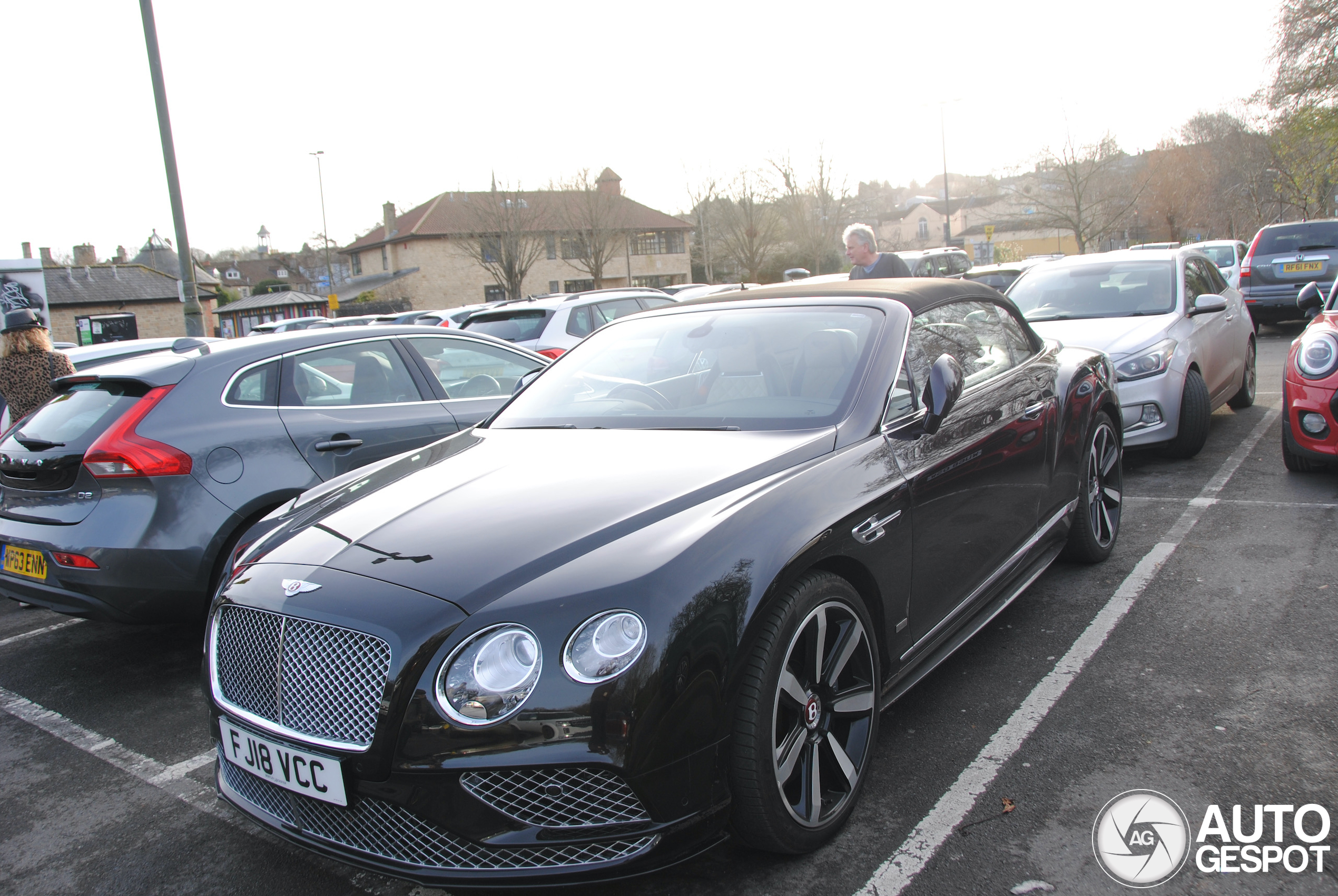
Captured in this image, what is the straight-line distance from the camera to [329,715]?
7.14ft

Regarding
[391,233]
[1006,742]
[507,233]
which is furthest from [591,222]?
[1006,742]

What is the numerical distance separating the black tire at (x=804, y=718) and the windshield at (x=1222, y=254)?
22.1m

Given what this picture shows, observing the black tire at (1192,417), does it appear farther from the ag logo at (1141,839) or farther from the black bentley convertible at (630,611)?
the ag logo at (1141,839)

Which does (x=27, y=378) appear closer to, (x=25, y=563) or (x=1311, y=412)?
(x=25, y=563)

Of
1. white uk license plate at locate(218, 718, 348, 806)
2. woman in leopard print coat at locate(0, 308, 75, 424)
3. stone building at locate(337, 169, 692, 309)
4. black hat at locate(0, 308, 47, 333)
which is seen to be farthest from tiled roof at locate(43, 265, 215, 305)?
white uk license plate at locate(218, 718, 348, 806)

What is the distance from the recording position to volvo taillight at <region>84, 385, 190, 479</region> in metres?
3.95

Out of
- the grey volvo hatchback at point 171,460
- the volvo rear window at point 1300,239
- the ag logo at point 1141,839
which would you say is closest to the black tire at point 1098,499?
the ag logo at point 1141,839

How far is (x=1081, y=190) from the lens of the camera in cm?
4159

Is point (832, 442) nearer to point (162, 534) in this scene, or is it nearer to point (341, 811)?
point (341, 811)

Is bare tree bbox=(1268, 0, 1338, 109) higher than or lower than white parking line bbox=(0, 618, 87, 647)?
higher

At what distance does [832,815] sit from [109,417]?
11.7ft

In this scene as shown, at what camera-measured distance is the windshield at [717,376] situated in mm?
3160

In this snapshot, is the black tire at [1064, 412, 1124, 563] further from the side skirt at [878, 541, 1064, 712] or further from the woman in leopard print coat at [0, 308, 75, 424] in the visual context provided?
the woman in leopard print coat at [0, 308, 75, 424]

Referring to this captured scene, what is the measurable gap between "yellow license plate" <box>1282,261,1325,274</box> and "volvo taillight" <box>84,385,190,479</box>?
1693 cm
